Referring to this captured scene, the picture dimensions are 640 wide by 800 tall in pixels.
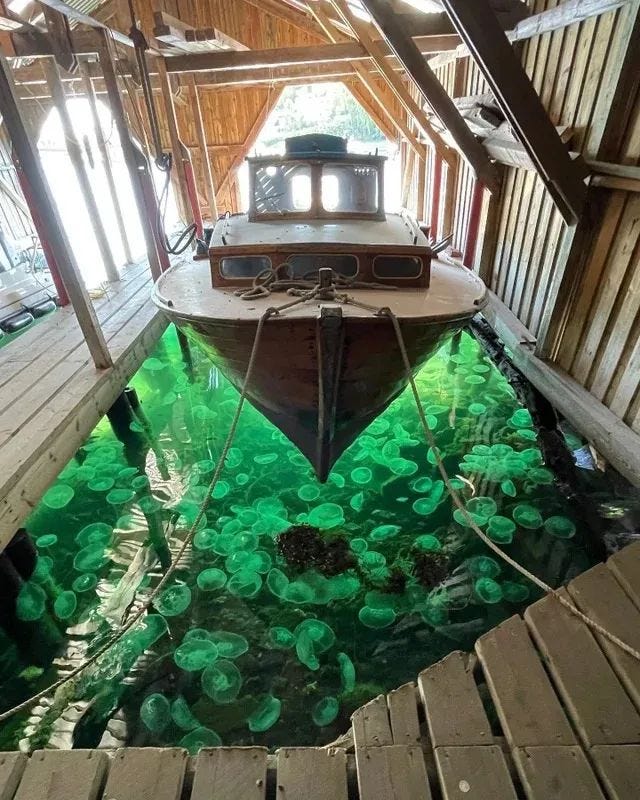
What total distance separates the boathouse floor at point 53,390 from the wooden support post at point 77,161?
107 cm

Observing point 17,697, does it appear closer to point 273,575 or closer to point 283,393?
point 273,575

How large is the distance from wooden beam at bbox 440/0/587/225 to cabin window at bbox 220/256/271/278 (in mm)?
2247

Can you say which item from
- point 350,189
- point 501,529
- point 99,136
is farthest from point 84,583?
point 99,136

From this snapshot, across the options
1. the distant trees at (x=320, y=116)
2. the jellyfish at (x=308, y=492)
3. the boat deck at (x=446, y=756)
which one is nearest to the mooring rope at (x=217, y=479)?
the boat deck at (x=446, y=756)

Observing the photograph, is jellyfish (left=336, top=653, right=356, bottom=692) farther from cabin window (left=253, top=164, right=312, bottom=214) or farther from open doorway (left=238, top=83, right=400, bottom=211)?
open doorway (left=238, top=83, right=400, bottom=211)

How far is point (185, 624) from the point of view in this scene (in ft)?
11.5

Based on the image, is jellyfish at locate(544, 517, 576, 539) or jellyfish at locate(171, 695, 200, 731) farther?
jellyfish at locate(544, 517, 576, 539)

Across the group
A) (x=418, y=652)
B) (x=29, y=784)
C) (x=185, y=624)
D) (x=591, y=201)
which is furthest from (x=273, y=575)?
(x=591, y=201)

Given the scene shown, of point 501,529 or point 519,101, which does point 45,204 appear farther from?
point 501,529

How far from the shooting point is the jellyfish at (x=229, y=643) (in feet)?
10.8

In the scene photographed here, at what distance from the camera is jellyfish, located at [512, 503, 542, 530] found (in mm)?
4184

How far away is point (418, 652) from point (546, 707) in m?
1.47

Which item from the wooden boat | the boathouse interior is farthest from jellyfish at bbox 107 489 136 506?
the wooden boat

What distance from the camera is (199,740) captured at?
2.83 meters
